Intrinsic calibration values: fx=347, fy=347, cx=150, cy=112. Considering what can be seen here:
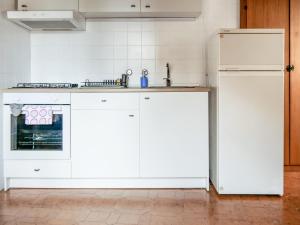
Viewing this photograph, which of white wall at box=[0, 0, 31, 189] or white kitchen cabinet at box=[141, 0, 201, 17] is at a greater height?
white kitchen cabinet at box=[141, 0, 201, 17]

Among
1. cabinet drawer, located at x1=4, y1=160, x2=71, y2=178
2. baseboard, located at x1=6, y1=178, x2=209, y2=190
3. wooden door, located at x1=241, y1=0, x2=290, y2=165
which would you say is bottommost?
baseboard, located at x1=6, y1=178, x2=209, y2=190

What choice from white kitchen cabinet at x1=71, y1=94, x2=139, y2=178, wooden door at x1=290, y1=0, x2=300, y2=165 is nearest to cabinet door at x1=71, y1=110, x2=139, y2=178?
white kitchen cabinet at x1=71, y1=94, x2=139, y2=178

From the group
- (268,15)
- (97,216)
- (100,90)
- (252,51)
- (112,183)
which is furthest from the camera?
(268,15)

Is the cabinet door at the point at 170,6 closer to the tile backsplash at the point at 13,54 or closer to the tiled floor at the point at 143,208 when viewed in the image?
the tile backsplash at the point at 13,54

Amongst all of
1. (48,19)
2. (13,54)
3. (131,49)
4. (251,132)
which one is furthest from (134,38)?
(251,132)

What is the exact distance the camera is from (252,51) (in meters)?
2.90

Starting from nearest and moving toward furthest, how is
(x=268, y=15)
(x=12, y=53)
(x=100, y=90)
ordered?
(x=100, y=90) → (x=12, y=53) → (x=268, y=15)

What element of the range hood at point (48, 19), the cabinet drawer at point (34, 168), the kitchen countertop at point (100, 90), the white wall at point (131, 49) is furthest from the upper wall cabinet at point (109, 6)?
the cabinet drawer at point (34, 168)

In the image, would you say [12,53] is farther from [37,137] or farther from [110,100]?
[110,100]

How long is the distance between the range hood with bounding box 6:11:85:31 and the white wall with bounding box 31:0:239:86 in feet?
0.61

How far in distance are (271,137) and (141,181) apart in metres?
1.22

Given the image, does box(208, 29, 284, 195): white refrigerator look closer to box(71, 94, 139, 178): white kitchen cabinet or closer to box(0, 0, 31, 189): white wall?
box(71, 94, 139, 178): white kitchen cabinet

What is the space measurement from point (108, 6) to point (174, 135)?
1.45 metres

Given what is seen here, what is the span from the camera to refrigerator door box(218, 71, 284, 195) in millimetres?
2916
